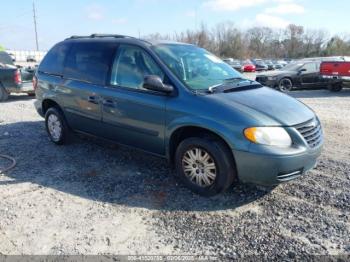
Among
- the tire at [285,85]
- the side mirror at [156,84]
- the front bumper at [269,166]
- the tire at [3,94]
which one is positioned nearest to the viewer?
the front bumper at [269,166]

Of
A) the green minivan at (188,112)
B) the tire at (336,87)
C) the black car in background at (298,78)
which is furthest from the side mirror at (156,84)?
the tire at (336,87)

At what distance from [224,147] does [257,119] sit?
486 mm

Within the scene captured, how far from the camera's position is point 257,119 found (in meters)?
3.69

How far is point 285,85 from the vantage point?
53.1 ft

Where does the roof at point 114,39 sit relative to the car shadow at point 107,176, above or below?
above

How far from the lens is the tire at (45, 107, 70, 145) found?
19.5 ft

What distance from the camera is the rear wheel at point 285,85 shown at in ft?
52.8

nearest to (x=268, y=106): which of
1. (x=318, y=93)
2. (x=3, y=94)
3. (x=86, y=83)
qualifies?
(x=86, y=83)

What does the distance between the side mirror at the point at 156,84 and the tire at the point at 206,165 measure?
25.8 inches

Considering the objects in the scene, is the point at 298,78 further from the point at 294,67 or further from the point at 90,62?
the point at 90,62

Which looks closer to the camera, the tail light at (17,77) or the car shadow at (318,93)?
the tail light at (17,77)

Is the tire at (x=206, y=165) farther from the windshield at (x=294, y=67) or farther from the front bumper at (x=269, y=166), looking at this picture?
the windshield at (x=294, y=67)

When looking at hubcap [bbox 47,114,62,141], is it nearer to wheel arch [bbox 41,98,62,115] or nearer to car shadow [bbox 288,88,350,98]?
wheel arch [bbox 41,98,62,115]

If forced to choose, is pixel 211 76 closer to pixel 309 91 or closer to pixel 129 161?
pixel 129 161
